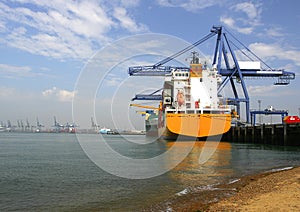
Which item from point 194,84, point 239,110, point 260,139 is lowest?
point 260,139

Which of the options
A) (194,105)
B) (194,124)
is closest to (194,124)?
(194,124)

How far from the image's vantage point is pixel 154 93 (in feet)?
216

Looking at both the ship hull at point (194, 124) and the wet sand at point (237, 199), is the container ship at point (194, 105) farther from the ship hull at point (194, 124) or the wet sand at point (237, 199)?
the wet sand at point (237, 199)

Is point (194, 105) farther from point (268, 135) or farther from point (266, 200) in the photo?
point (266, 200)

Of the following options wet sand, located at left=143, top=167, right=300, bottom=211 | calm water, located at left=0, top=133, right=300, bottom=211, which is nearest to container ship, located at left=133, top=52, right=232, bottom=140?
calm water, located at left=0, top=133, right=300, bottom=211

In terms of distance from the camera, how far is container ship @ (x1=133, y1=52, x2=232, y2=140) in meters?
35.8

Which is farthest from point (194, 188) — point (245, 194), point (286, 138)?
point (286, 138)

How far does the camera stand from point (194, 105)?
→ 39.4 meters

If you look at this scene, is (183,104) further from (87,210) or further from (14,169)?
(87,210)

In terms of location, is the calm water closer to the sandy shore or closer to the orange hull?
the sandy shore

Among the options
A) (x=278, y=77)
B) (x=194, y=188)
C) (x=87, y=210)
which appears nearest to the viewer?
(x=87, y=210)

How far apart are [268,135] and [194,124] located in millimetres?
10183

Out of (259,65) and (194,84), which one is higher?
(259,65)

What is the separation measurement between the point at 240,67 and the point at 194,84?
12.7m
